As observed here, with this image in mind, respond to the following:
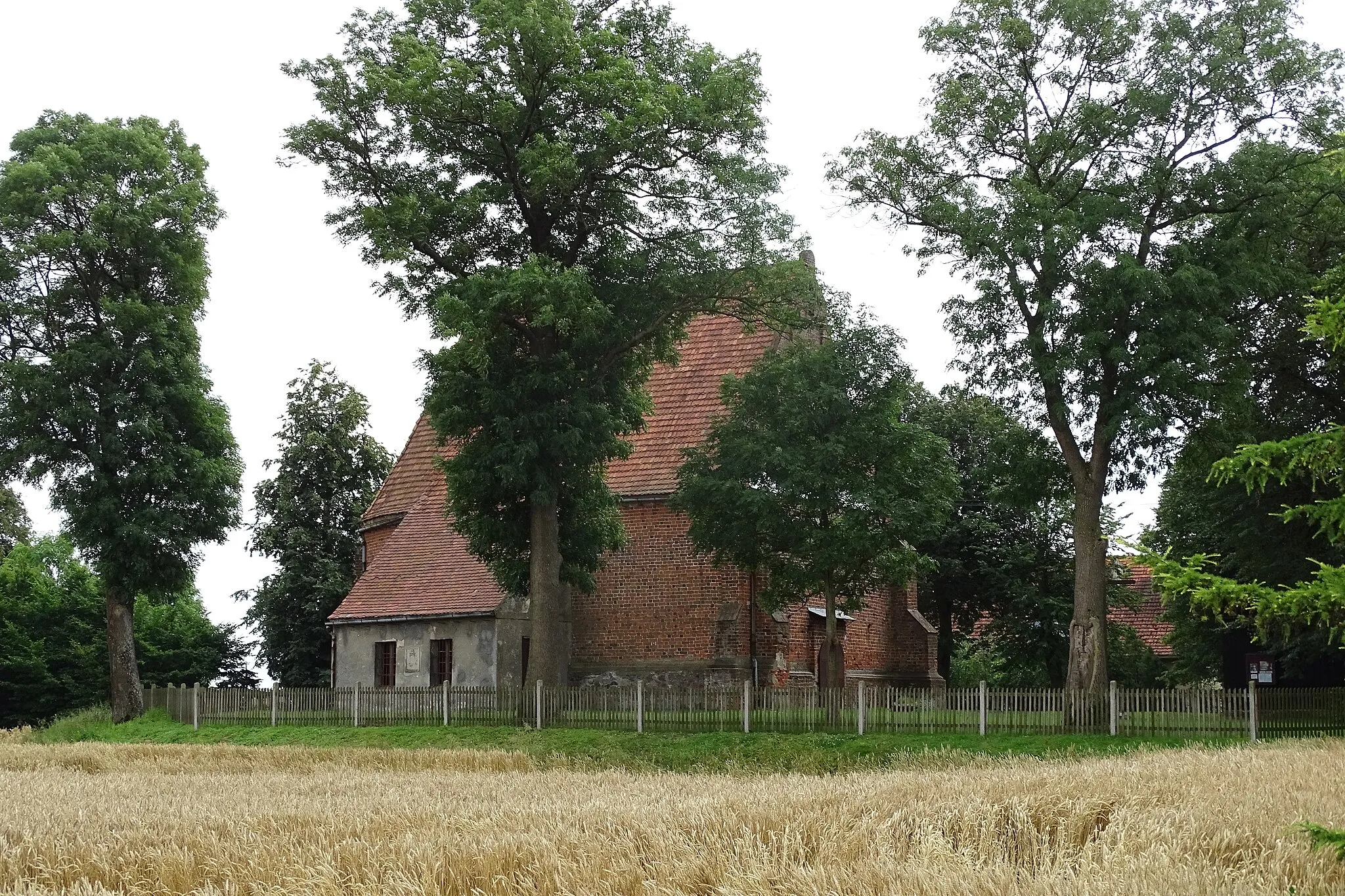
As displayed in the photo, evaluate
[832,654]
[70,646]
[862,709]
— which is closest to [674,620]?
[832,654]

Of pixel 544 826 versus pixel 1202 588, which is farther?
pixel 544 826

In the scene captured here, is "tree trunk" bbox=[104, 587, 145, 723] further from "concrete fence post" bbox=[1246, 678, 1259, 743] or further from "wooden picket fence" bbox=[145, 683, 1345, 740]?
"concrete fence post" bbox=[1246, 678, 1259, 743]

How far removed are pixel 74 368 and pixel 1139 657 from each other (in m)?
37.2

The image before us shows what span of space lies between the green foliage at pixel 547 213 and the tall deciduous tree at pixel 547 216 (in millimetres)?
54

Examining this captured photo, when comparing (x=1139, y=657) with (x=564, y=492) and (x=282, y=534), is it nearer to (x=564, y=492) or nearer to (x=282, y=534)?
(x=564, y=492)

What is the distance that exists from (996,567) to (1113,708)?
63.2 feet

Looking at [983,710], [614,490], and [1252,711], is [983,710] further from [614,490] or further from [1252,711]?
[614,490]

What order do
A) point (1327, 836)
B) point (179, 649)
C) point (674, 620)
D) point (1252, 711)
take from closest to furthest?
point (1327, 836) → point (1252, 711) → point (674, 620) → point (179, 649)

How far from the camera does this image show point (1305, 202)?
3136 cm

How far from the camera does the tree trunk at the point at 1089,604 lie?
1187 inches

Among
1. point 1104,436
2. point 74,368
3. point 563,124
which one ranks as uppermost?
point 563,124

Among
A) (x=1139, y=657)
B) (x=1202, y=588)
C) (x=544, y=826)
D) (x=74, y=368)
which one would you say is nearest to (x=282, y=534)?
(x=74, y=368)

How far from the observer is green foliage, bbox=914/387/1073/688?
4672 centimetres

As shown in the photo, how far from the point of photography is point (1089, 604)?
99.6ft
